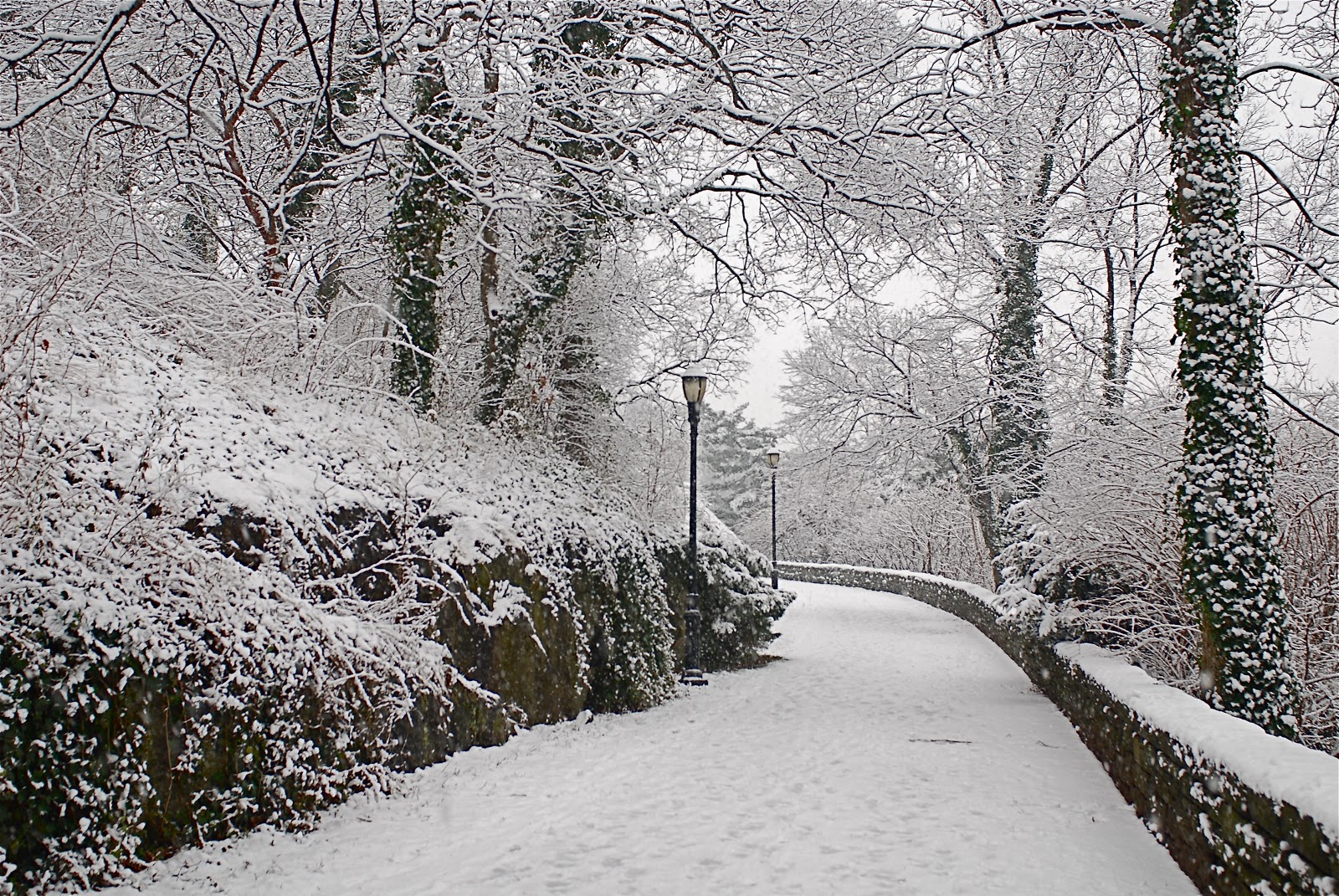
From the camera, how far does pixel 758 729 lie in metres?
8.19

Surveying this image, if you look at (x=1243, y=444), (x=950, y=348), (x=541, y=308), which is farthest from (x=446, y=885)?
(x=950, y=348)

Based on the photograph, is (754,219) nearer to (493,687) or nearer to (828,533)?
(493,687)

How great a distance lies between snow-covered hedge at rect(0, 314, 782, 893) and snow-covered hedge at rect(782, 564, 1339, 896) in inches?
156

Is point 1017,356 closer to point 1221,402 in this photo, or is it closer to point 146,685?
point 1221,402

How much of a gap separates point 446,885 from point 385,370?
5585 millimetres

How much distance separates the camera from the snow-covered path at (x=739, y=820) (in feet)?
14.1

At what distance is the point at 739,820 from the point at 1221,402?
4117 mm

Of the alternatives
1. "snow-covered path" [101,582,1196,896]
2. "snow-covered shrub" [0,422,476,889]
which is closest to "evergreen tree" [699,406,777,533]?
"snow-covered path" [101,582,1196,896]

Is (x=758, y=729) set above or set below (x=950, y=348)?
below

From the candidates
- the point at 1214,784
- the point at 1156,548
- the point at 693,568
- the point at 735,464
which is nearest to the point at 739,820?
the point at 1214,784

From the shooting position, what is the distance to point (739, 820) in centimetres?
539

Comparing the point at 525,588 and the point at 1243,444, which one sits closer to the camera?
the point at 1243,444

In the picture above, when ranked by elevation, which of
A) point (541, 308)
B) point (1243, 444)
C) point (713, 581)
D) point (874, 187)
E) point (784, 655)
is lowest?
point (784, 655)

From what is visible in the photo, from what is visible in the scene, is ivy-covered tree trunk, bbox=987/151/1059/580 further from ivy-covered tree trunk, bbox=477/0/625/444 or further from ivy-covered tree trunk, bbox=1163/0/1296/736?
ivy-covered tree trunk, bbox=1163/0/1296/736
